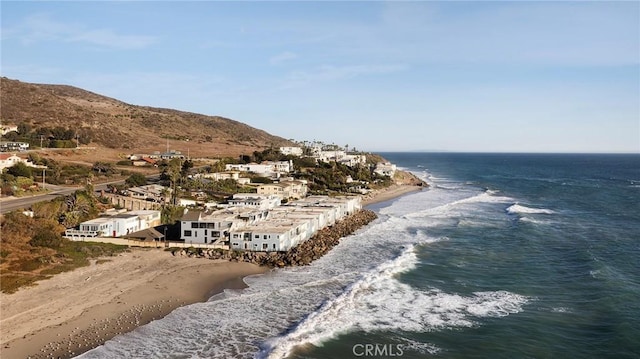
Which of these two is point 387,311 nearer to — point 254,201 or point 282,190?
point 254,201

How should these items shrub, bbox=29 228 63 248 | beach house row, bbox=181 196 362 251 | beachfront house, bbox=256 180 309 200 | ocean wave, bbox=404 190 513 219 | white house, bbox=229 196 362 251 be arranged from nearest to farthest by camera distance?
shrub, bbox=29 228 63 248, white house, bbox=229 196 362 251, beach house row, bbox=181 196 362 251, ocean wave, bbox=404 190 513 219, beachfront house, bbox=256 180 309 200

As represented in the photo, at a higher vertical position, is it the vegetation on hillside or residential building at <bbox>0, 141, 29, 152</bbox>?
residential building at <bbox>0, 141, 29, 152</bbox>

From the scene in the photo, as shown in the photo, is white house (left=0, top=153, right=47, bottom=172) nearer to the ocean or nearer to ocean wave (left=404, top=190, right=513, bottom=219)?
the ocean

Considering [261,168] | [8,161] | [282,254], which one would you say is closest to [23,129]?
[8,161]

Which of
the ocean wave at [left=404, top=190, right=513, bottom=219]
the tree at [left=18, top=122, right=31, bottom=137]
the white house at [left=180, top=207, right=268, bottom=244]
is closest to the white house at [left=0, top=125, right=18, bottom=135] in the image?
the tree at [left=18, top=122, right=31, bottom=137]

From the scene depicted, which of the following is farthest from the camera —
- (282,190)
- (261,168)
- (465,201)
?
(261,168)

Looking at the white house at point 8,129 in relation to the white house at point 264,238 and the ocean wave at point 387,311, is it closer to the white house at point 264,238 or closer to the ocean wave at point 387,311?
the white house at point 264,238

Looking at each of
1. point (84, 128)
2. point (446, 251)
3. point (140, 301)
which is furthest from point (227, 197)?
point (84, 128)
